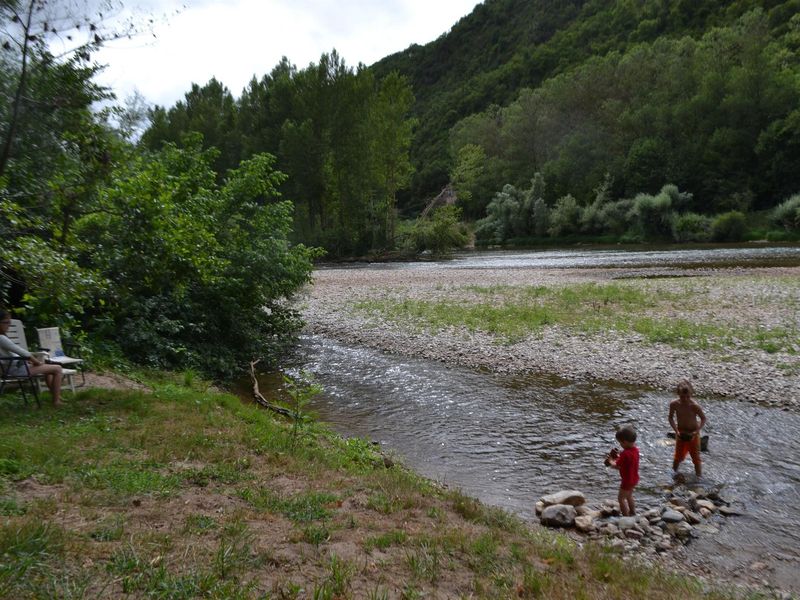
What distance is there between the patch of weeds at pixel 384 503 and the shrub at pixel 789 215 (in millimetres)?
58975

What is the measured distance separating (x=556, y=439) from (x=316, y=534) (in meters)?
5.67

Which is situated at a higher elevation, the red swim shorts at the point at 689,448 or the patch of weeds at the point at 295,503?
the patch of weeds at the point at 295,503

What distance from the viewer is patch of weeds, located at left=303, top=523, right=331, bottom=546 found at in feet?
15.1

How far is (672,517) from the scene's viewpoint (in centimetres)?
632

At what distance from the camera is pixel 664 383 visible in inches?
450

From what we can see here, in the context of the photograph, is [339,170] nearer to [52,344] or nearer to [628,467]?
[52,344]

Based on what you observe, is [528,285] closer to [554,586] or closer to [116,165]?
[116,165]

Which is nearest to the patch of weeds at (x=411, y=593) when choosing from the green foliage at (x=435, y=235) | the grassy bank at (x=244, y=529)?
the grassy bank at (x=244, y=529)

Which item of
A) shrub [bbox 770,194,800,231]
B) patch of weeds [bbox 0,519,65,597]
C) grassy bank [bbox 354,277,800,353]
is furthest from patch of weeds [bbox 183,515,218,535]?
shrub [bbox 770,194,800,231]

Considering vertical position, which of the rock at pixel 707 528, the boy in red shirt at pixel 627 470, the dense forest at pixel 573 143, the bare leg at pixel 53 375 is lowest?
the rock at pixel 707 528

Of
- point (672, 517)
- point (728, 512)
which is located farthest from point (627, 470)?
point (728, 512)

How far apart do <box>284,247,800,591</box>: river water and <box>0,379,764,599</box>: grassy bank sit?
1.40 m

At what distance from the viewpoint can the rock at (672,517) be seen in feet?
20.7

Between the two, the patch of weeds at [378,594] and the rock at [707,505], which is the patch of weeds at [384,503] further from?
the rock at [707,505]
